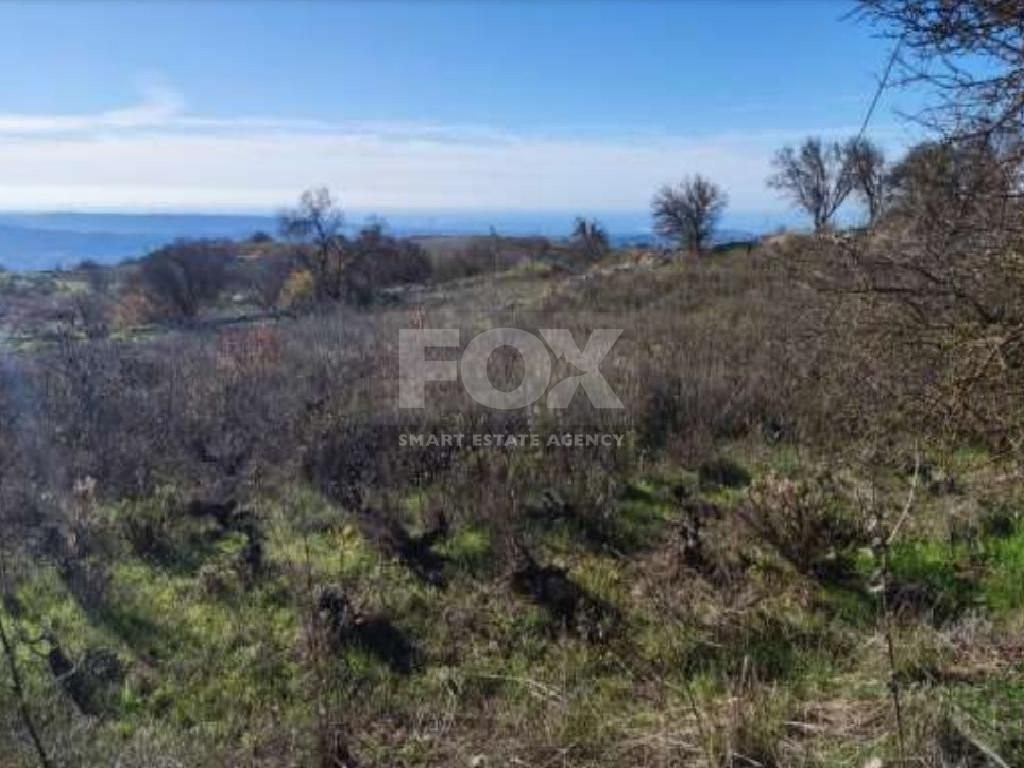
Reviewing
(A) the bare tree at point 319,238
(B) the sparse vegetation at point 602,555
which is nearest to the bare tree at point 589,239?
(A) the bare tree at point 319,238

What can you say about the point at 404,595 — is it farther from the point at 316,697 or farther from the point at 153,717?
the point at 153,717

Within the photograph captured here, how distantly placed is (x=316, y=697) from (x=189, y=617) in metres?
1.18

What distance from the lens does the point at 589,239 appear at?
30.9m

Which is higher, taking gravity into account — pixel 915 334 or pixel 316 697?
pixel 915 334

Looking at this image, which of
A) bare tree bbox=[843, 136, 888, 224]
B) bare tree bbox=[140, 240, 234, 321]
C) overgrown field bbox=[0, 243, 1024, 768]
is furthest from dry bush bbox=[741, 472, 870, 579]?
bare tree bbox=[140, 240, 234, 321]

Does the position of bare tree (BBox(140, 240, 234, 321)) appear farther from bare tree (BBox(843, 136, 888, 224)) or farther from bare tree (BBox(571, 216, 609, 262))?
bare tree (BBox(843, 136, 888, 224))

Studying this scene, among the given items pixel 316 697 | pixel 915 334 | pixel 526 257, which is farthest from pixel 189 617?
pixel 526 257

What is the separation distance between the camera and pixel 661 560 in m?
4.54

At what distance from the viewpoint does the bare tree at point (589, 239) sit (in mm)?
30266

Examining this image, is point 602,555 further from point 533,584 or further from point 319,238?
point 319,238

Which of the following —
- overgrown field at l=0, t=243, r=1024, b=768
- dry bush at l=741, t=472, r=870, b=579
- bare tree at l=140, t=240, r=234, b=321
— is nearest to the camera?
overgrown field at l=0, t=243, r=1024, b=768

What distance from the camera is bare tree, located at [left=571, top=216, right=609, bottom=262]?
3027cm

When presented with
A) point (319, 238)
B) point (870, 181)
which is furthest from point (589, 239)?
point (870, 181)

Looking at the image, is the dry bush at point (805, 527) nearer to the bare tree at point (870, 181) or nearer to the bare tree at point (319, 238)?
the bare tree at point (870, 181)
